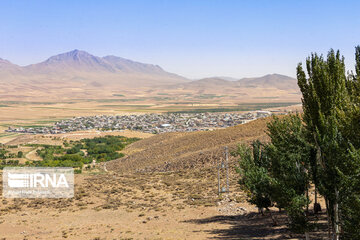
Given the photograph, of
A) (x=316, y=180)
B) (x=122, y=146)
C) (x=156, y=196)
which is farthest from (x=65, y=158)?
(x=316, y=180)

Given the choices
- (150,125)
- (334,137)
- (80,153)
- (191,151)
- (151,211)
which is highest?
(334,137)

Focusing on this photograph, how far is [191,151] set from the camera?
48.8 metres

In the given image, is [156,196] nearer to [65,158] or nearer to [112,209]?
[112,209]

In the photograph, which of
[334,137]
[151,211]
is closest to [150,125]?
[151,211]

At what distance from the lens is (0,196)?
29750mm

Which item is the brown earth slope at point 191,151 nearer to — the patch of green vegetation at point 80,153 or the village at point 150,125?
the patch of green vegetation at point 80,153

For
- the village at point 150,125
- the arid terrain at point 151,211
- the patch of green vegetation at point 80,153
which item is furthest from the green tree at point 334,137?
the village at point 150,125

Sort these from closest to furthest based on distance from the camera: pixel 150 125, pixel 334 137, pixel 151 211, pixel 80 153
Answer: pixel 334 137
pixel 151 211
pixel 80 153
pixel 150 125

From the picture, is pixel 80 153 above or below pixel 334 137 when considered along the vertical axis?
below

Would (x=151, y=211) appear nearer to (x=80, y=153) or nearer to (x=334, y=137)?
(x=334, y=137)

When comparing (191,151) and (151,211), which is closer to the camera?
(151,211)

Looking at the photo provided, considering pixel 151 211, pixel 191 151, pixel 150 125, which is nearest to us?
pixel 151 211

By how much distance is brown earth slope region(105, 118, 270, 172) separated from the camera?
1612 inches

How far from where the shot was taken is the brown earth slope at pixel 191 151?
40938 millimetres
